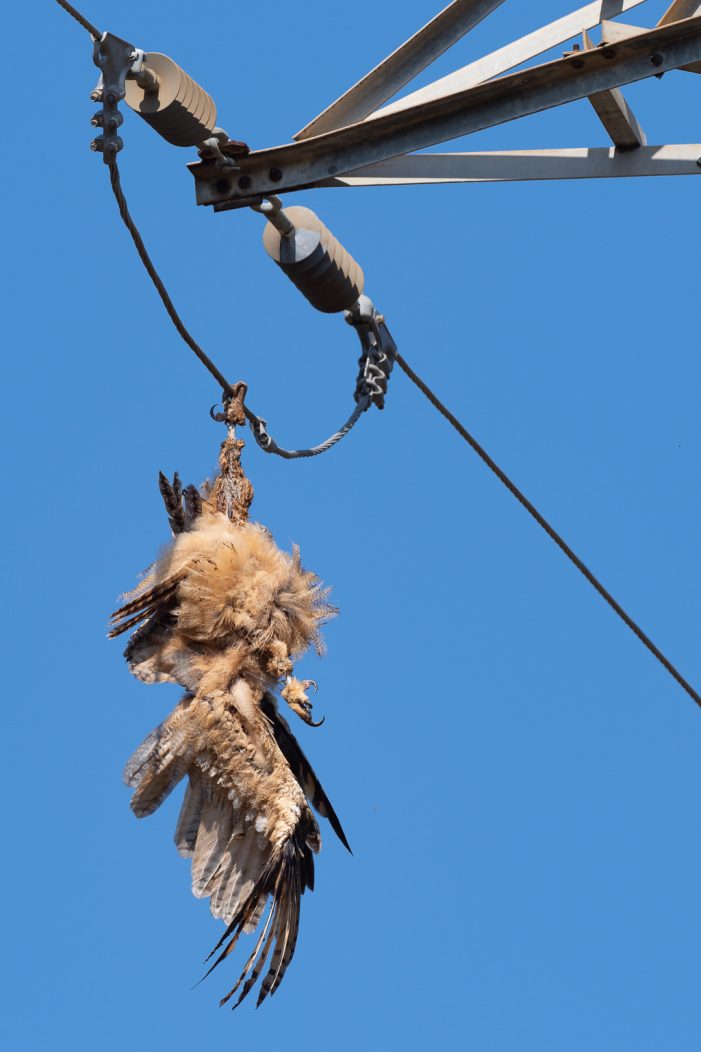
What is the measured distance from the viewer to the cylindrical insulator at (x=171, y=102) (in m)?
7.09

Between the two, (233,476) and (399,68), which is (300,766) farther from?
(399,68)

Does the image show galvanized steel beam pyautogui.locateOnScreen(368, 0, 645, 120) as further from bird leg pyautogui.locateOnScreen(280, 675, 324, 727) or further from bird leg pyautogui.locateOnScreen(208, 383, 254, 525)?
bird leg pyautogui.locateOnScreen(280, 675, 324, 727)

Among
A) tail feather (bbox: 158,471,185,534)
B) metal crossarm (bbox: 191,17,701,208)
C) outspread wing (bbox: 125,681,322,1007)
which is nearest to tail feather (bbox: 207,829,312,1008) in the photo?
outspread wing (bbox: 125,681,322,1007)

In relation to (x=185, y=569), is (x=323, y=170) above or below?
above

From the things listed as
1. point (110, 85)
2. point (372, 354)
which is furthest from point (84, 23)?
point (372, 354)

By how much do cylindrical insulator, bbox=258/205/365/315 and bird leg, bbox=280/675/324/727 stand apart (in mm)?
1602

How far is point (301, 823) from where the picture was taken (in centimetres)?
778

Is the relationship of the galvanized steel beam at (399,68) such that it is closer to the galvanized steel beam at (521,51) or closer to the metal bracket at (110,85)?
the galvanized steel beam at (521,51)

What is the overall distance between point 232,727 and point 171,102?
2387 millimetres

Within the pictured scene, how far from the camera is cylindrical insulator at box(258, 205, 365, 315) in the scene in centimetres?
785

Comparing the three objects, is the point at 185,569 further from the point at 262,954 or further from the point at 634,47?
the point at 634,47

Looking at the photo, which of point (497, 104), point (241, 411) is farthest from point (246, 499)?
point (497, 104)

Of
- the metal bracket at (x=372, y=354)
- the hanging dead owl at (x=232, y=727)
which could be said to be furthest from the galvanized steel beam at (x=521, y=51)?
the hanging dead owl at (x=232, y=727)

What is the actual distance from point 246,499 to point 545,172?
180cm
